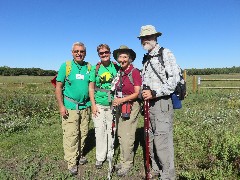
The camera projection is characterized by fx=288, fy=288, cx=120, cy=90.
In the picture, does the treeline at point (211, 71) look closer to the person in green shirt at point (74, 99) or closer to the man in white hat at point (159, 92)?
the person in green shirt at point (74, 99)

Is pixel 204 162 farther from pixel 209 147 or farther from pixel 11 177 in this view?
pixel 11 177

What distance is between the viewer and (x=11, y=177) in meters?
5.78

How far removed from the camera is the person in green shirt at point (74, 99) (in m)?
5.82

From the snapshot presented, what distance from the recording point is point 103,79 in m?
5.86

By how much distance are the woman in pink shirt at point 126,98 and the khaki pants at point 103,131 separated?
1.00ft

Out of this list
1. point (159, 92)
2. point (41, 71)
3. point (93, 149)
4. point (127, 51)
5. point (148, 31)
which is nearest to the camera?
point (159, 92)

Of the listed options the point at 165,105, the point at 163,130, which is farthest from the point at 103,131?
the point at 165,105

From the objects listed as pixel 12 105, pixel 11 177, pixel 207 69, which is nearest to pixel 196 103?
pixel 12 105

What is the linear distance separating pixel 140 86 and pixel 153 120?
687mm

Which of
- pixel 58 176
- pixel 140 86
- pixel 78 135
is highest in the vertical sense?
pixel 140 86

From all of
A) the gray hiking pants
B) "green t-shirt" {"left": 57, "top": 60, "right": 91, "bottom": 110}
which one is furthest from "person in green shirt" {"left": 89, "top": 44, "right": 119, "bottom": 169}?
the gray hiking pants

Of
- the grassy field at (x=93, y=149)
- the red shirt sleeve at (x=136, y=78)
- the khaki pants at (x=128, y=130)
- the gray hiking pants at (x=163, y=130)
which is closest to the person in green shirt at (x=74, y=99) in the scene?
the grassy field at (x=93, y=149)

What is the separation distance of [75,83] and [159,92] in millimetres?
1859

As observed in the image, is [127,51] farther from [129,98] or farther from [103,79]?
[129,98]
